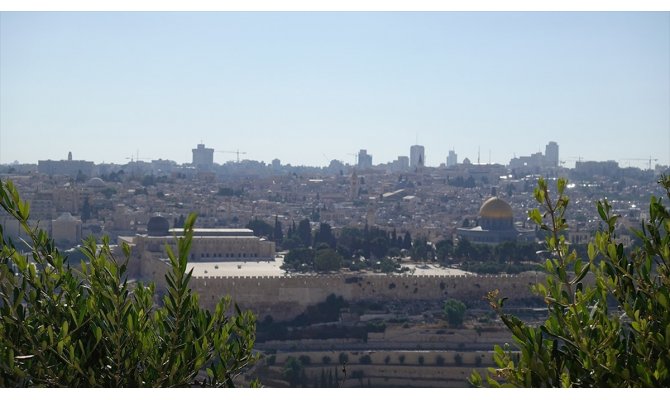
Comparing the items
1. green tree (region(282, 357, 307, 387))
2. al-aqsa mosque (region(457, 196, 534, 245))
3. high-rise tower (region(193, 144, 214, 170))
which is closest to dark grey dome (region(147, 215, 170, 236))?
al-aqsa mosque (region(457, 196, 534, 245))

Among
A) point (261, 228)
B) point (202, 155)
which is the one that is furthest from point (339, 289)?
point (202, 155)

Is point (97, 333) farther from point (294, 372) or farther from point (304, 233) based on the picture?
point (304, 233)

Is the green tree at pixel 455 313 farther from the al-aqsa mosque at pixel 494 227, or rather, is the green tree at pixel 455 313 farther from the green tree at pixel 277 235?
the green tree at pixel 277 235

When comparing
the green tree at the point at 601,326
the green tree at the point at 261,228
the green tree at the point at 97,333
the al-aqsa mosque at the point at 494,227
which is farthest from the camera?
the green tree at the point at 261,228

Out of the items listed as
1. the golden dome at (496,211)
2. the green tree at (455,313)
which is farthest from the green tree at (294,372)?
the golden dome at (496,211)

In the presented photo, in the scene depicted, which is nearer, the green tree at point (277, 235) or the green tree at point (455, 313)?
the green tree at point (455, 313)

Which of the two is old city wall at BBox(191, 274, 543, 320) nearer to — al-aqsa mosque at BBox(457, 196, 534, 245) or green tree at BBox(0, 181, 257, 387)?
al-aqsa mosque at BBox(457, 196, 534, 245)

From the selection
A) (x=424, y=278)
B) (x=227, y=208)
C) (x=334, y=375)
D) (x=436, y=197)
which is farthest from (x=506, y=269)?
(x=436, y=197)
